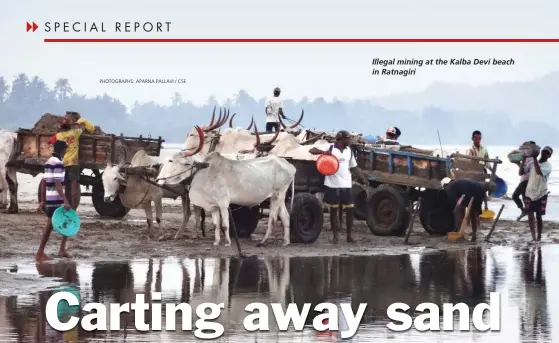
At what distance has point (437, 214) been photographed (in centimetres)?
2005

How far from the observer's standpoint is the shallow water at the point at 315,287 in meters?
10.6

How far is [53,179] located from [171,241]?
3.20 m

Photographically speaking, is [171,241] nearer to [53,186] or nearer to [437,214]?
[53,186]

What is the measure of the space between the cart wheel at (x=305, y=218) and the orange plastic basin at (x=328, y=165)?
1.96ft

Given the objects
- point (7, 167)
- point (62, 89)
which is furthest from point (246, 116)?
point (7, 167)

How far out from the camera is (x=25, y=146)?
21.9 metres

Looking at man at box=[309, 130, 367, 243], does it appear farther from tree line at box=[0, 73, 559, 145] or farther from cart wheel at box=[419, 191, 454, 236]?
tree line at box=[0, 73, 559, 145]

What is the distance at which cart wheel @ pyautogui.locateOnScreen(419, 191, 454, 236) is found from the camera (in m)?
20.0

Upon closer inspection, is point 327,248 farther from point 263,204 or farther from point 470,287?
point 470,287

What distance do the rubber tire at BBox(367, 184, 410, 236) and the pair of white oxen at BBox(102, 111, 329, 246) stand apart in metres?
1.39

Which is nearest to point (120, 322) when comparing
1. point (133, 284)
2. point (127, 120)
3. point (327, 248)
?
point (133, 284)

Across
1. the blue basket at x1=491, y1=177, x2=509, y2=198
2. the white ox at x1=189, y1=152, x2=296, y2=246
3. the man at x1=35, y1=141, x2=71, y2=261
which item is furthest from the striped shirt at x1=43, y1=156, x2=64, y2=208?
the blue basket at x1=491, y1=177, x2=509, y2=198

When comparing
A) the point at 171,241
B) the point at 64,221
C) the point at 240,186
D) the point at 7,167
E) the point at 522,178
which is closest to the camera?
the point at 64,221

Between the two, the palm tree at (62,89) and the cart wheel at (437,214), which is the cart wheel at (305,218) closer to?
the cart wheel at (437,214)
